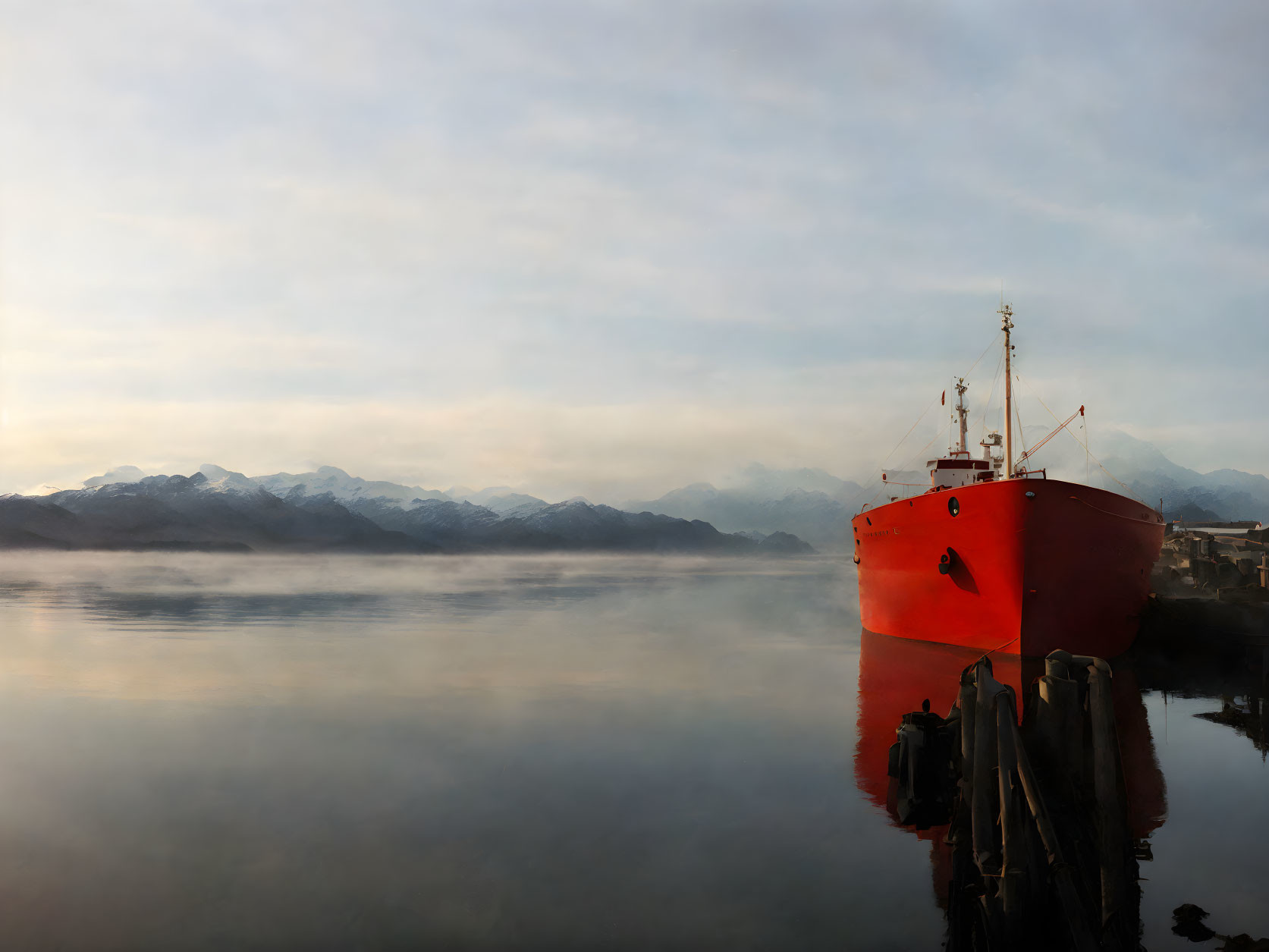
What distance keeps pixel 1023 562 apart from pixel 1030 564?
0.24 metres

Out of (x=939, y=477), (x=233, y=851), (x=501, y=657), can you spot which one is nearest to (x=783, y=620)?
(x=939, y=477)

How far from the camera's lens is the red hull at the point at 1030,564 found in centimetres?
2477

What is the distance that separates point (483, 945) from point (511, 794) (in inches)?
226

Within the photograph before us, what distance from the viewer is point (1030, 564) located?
974 inches

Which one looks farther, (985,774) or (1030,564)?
(1030,564)

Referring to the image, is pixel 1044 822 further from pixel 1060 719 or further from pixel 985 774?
pixel 1060 719

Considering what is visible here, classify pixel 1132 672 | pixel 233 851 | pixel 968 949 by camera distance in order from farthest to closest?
pixel 1132 672
pixel 233 851
pixel 968 949

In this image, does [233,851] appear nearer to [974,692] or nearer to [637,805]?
[637,805]

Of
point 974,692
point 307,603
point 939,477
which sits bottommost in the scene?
point 307,603

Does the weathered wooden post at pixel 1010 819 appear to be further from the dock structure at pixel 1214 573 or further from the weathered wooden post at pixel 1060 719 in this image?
the dock structure at pixel 1214 573

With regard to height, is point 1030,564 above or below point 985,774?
above

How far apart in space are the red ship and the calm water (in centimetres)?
385

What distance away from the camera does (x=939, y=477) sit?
3709 cm

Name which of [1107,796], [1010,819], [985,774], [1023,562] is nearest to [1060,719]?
[1107,796]
